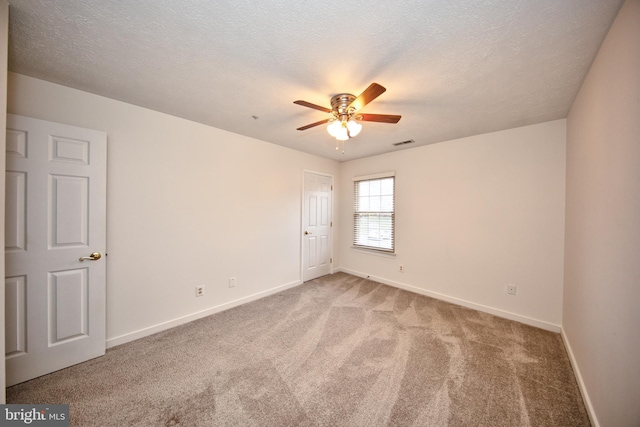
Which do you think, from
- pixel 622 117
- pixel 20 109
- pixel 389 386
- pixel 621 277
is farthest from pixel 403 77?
pixel 20 109

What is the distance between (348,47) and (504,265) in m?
3.17

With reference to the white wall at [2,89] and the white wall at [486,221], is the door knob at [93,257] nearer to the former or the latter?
the white wall at [2,89]

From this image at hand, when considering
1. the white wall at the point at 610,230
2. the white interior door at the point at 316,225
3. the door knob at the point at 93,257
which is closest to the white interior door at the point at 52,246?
the door knob at the point at 93,257

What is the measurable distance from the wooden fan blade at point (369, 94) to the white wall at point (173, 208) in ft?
6.47

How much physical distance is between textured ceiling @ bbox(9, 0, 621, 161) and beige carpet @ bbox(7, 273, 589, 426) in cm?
243

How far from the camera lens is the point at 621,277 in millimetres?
1178

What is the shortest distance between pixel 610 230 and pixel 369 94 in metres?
1.73

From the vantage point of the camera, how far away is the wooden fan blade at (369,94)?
1.50m

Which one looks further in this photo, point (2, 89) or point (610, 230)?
point (610, 230)

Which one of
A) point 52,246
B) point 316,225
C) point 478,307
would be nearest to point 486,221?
point 478,307

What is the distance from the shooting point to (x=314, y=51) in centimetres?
Result: 147

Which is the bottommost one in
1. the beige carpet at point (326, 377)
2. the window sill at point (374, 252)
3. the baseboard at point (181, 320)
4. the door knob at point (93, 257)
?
the beige carpet at point (326, 377)

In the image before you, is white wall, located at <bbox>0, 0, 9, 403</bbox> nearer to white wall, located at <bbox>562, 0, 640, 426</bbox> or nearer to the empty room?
the empty room

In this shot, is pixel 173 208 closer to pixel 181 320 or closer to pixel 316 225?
pixel 181 320
